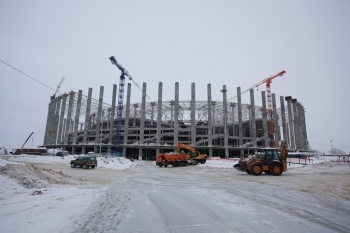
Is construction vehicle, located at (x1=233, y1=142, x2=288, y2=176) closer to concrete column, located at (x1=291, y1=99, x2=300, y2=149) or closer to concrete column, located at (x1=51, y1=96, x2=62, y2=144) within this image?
concrete column, located at (x1=291, y1=99, x2=300, y2=149)

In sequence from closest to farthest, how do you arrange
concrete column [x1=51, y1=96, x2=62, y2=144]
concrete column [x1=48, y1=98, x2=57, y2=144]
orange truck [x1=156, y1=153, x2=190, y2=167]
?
orange truck [x1=156, y1=153, x2=190, y2=167], concrete column [x1=48, y1=98, x2=57, y2=144], concrete column [x1=51, y1=96, x2=62, y2=144]

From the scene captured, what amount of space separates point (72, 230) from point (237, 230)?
3.34 m

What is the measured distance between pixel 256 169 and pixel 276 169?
58.4 inches

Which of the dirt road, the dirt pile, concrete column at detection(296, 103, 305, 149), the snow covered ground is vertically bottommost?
the dirt road

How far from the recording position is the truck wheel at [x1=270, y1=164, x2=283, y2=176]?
51.6 ft

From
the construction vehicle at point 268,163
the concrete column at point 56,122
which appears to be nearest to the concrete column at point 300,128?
the construction vehicle at point 268,163

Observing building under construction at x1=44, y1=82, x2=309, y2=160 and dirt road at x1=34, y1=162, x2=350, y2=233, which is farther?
building under construction at x1=44, y1=82, x2=309, y2=160

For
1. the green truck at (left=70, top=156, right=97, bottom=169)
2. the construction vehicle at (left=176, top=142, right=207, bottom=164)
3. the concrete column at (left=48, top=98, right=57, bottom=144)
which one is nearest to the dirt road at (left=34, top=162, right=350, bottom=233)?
the green truck at (left=70, top=156, right=97, bottom=169)

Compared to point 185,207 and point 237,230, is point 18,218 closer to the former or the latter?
point 185,207

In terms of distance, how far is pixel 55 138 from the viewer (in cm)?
7288

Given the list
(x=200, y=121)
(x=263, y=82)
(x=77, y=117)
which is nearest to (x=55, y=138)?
(x=77, y=117)

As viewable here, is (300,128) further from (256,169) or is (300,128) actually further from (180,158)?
(256,169)

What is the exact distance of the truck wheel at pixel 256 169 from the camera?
16.0 m

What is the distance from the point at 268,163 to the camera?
16281mm
